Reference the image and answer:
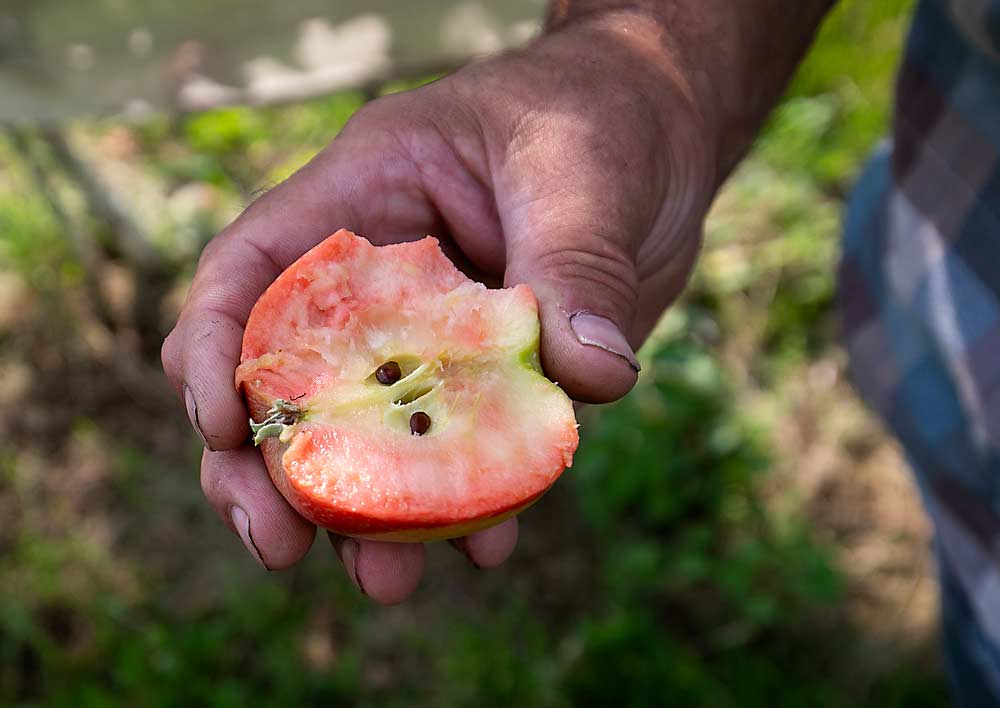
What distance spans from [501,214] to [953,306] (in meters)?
0.95

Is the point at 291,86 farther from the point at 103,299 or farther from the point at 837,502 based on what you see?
the point at 837,502

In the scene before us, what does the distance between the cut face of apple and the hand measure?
0.16ft

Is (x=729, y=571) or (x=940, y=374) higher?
(x=940, y=374)

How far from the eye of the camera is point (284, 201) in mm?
1383

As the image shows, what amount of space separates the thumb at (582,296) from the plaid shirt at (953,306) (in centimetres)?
78

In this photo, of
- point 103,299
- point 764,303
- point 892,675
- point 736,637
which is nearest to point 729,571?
point 736,637

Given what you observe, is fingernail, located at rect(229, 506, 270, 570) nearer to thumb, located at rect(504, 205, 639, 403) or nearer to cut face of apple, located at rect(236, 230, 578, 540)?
cut face of apple, located at rect(236, 230, 578, 540)

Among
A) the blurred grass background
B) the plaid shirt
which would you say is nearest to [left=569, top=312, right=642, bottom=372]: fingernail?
the plaid shirt

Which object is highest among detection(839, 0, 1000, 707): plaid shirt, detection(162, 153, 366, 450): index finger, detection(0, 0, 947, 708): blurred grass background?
detection(162, 153, 366, 450): index finger

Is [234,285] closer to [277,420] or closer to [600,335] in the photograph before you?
[277,420]

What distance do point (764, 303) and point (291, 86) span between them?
4.90 feet

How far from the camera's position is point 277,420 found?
121cm

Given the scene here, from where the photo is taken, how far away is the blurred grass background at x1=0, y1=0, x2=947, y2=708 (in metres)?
2.15

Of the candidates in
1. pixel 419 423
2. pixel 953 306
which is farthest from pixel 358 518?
pixel 953 306
